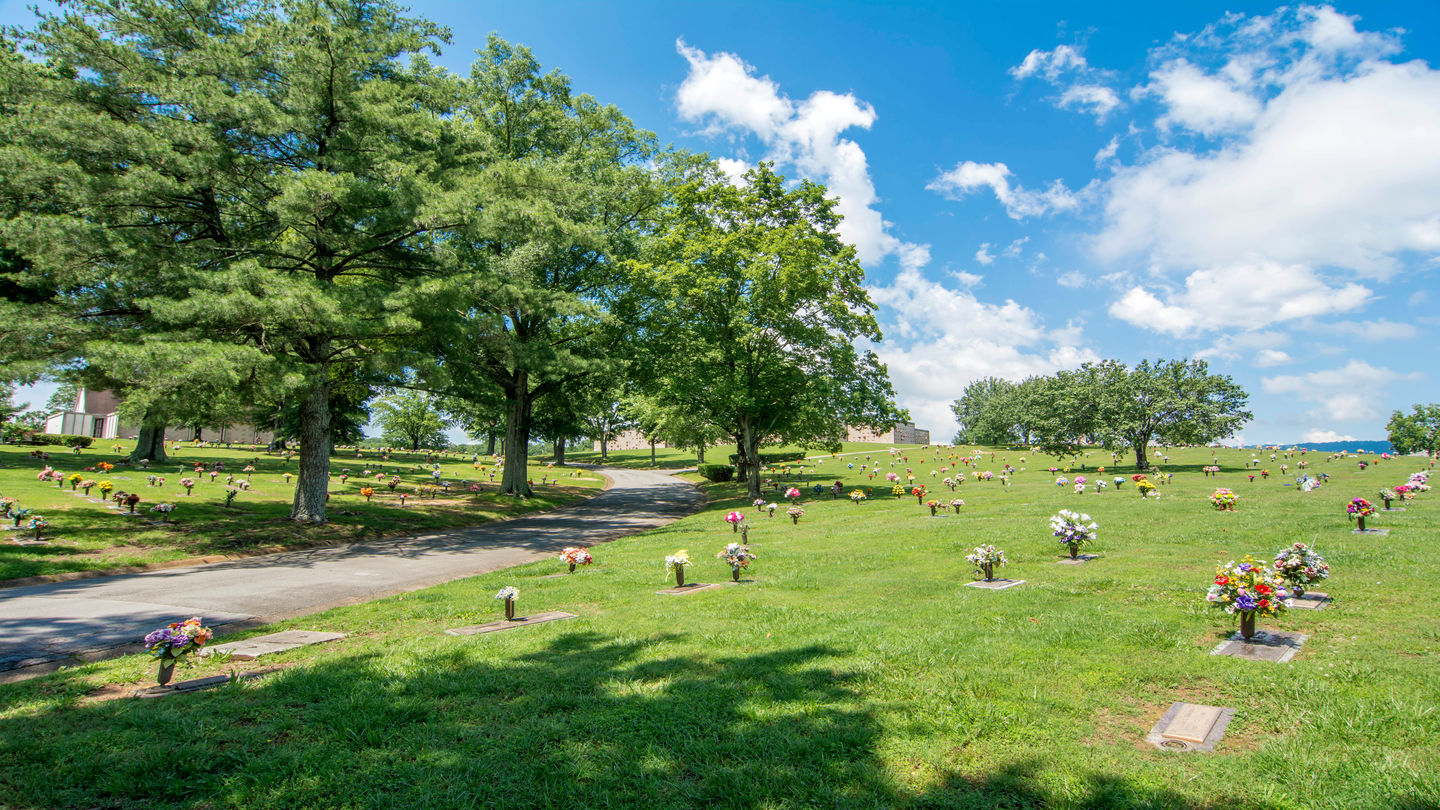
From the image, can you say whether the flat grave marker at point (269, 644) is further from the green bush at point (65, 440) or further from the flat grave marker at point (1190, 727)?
the green bush at point (65, 440)

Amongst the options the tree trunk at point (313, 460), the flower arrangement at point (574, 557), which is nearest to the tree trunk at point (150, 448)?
the tree trunk at point (313, 460)

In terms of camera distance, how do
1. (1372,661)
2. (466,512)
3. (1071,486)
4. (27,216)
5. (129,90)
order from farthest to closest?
(1071,486), (466,512), (129,90), (27,216), (1372,661)

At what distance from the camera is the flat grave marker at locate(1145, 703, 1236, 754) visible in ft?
14.0

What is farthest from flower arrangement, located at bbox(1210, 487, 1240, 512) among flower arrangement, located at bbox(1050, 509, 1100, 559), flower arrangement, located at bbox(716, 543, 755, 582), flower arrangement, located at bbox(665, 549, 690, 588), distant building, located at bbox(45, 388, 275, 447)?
distant building, located at bbox(45, 388, 275, 447)

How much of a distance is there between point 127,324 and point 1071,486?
111 ft

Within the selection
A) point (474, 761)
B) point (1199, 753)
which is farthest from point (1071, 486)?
point (474, 761)

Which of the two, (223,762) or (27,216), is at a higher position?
(27,216)

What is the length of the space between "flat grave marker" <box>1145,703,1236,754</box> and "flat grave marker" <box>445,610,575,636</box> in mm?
6680

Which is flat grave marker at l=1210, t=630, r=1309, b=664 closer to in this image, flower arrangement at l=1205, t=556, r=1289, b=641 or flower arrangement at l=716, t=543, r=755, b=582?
flower arrangement at l=1205, t=556, r=1289, b=641

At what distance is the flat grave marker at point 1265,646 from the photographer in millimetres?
5930

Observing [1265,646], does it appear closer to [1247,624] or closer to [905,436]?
[1247,624]

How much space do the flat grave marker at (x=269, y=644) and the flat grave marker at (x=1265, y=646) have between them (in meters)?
9.74

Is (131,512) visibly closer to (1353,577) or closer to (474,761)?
(474,761)

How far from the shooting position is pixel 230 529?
1662 cm
